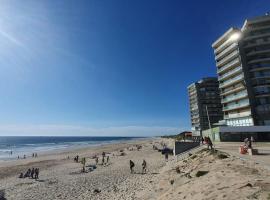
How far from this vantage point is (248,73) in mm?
62312

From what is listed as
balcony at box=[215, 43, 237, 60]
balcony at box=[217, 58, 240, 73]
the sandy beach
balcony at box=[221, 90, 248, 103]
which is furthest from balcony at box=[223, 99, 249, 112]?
the sandy beach

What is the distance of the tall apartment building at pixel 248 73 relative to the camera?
5947 cm

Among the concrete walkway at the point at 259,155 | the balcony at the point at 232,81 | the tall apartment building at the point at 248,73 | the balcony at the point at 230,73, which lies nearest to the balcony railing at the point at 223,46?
the tall apartment building at the point at 248,73

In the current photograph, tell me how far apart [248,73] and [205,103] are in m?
45.2

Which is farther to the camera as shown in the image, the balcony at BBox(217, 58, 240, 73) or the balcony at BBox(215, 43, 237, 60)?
the balcony at BBox(215, 43, 237, 60)

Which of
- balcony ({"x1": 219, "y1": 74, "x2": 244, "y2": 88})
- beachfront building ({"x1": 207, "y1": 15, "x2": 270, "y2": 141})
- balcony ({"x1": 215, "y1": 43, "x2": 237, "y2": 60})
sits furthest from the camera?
balcony ({"x1": 215, "y1": 43, "x2": 237, "y2": 60})

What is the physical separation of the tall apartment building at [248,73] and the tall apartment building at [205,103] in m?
34.3

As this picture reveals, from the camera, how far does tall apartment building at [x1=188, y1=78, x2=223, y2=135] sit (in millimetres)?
104000

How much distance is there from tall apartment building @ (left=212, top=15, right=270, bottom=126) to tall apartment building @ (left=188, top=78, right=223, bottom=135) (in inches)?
1349

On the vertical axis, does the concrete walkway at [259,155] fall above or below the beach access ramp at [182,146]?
below

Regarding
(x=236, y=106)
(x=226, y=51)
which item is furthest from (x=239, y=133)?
(x=226, y=51)

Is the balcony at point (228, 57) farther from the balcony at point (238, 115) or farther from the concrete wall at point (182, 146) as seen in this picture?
the concrete wall at point (182, 146)

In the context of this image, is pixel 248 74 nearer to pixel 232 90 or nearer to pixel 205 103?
pixel 232 90

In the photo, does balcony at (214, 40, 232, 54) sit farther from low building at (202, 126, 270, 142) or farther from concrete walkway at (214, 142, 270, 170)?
concrete walkway at (214, 142, 270, 170)
